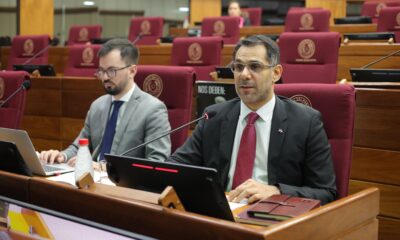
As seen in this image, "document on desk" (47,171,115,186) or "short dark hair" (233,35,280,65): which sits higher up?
"short dark hair" (233,35,280,65)

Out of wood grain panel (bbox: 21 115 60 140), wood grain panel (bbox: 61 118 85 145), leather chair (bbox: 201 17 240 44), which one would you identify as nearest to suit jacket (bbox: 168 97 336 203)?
wood grain panel (bbox: 61 118 85 145)

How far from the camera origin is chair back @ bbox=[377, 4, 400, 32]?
4.28 metres

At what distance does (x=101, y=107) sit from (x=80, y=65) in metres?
1.89

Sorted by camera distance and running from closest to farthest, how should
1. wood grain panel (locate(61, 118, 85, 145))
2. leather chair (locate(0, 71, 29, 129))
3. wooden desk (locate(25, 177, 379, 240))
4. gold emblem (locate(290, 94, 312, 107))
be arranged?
wooden desk (locate(25, 177, 379, 240))
gold emblem (locate(290, 94, 312, 107))
leather chair (locate(0, 71, 29, 129))
wood grain panel (locate(61, 118, 85, 145))

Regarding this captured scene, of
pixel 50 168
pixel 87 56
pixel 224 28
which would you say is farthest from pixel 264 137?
pixel 224 28

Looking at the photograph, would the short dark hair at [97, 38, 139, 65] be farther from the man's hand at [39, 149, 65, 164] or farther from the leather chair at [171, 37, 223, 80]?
the leather chair at [171, 37, 223, 80]

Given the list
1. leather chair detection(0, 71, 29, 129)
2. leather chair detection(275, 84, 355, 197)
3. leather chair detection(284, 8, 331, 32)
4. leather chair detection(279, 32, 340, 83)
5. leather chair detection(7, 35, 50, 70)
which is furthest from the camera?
leather chair detection(7, 35, 50, 70)

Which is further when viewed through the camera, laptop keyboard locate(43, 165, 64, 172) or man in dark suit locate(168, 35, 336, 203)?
laptop keyboard locate(43, 165, 64, 172)

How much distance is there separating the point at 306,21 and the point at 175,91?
2.85 meters

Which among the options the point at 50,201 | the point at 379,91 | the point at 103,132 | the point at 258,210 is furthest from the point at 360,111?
the point at 50,201

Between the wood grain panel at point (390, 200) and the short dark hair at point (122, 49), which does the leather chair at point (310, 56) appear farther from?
the short dark hair at point (122, 49)

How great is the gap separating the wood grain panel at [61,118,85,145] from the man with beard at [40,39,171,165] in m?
1.00

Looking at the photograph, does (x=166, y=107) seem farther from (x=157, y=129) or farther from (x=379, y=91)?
(x=379, y=91)

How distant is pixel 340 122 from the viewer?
1.58 meters
